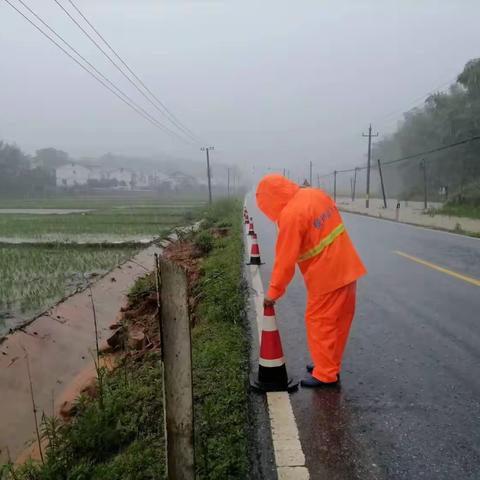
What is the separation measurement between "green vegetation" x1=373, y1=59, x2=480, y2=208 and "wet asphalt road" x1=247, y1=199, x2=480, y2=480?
69.9 ft

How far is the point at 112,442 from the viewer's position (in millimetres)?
3105

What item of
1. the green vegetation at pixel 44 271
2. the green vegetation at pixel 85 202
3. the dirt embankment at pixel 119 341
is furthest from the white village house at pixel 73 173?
the dirt embankment at pixel 119 341

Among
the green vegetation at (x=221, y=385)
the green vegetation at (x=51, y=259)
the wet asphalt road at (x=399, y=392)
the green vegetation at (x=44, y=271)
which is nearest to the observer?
the green vegetation at (x=221, y=385)

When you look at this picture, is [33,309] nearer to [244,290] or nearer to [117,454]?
[244,290]

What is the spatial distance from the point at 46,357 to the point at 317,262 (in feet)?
13.6

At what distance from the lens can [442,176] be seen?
2067 inches

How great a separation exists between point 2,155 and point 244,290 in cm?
6901

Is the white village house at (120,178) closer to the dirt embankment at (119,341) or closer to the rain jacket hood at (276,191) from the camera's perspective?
the dirt embankment at (119,341)

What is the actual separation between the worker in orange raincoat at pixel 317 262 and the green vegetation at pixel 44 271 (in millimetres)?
4970

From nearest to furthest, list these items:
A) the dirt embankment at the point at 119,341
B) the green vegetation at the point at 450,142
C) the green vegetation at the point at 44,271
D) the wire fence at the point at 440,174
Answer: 1. the dirt embankment at the point at 119,341
2. the green vegetation at the point at 44,271
3. the wire fence at the point at 440,174
4. the green vegetation at the point at 450,142

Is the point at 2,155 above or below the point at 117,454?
above

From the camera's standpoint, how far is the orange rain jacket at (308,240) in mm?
3527

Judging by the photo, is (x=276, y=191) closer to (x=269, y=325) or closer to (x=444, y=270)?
(x=269, y=325)

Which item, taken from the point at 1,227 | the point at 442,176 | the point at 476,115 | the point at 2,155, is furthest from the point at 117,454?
the point at 2,155
